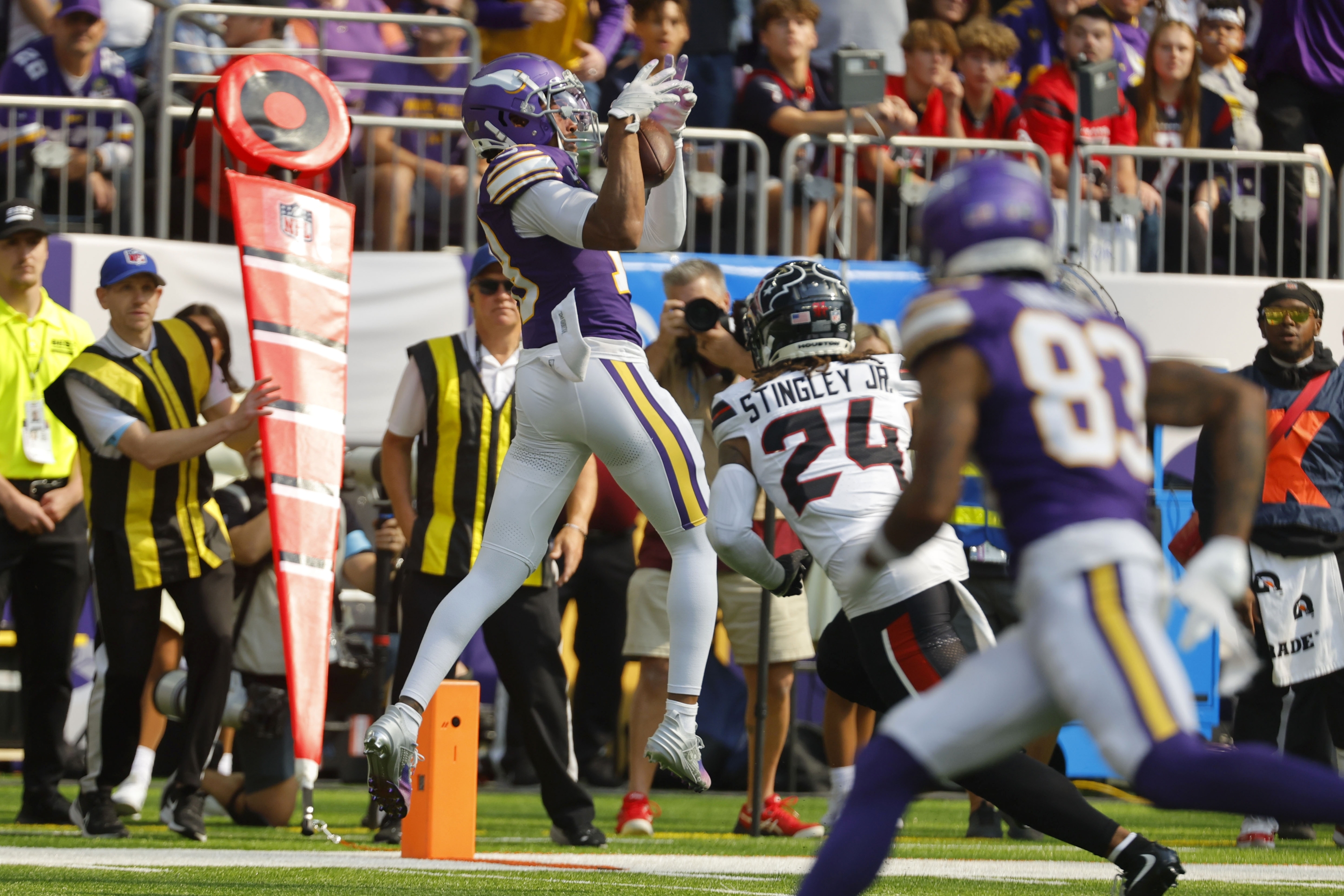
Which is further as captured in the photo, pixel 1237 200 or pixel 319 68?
pixel 1237 200

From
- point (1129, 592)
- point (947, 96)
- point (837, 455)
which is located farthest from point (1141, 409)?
point (947, 96)

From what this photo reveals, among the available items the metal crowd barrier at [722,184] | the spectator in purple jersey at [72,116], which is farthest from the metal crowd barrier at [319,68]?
the metal crowd barrier at [722,184]

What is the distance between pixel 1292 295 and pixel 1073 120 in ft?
12.0

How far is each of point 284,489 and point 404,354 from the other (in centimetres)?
279

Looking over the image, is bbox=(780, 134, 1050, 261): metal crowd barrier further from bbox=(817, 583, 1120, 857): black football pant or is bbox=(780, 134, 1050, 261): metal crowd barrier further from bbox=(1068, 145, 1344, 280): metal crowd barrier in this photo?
bbox=(817, 583, 1120, 857): black football pant

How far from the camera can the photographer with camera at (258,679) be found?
7301mm

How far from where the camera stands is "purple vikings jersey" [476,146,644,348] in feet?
16.6

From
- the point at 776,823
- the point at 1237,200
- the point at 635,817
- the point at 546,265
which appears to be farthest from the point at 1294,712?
the point at 546,265

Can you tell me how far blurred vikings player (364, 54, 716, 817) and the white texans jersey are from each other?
216mm

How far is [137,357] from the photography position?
7.12 m

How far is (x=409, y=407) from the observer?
7.10 meters

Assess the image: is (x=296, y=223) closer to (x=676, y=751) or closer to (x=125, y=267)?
(x=125, y=267)

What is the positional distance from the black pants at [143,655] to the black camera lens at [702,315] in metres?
2.14

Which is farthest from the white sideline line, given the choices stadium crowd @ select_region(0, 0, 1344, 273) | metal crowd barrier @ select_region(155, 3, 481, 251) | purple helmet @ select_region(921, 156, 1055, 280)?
metal crowd barrier @ select_region(155, 3, 481, 251)
